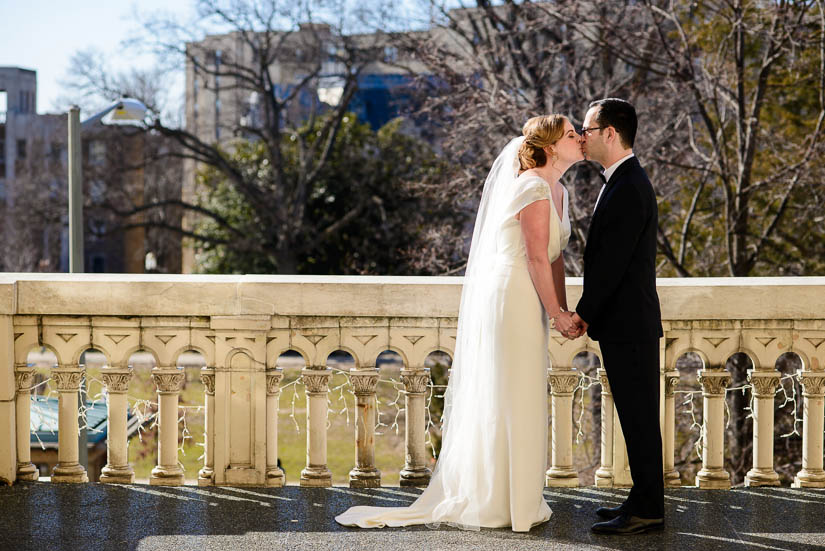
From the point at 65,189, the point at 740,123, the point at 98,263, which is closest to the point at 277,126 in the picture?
the point at 65,189

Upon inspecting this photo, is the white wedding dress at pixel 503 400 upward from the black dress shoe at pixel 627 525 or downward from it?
upward

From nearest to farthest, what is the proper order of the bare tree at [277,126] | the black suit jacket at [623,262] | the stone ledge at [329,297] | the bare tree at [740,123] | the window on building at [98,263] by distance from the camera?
the black suit jacket at [623,262] → the stone ledge at [329,297] → the bare tree at [740,123] → the bare tree at [277,126] → the window on building at [98,263]

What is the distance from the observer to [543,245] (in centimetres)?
425

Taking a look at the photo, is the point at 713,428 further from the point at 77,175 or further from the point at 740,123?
the point at 77,175

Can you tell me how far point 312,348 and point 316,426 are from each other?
0.41m

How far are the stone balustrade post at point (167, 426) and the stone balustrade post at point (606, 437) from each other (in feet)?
7.12

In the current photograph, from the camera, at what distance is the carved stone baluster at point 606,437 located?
4.95m

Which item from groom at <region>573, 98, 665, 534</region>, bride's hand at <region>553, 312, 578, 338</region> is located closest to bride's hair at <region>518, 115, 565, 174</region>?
groom at <region>573, 98, 665, 534</region>

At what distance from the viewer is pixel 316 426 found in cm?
502

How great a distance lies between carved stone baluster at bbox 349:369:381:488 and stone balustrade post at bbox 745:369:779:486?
1952mm

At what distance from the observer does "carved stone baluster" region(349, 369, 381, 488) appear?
4.98 metres

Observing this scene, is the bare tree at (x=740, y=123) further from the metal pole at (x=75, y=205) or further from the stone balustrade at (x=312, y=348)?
the stone balustrade at (x=312, y=348)

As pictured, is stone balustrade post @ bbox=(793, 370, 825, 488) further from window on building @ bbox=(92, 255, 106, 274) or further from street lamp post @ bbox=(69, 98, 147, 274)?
window on building @ bbox=(92, 255, 106, 274)

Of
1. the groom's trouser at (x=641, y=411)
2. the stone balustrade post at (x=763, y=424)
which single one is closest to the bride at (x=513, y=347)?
the groom's trouser at (x=641, y=411)
